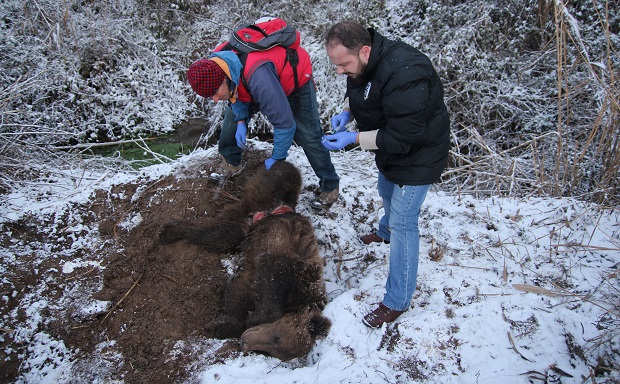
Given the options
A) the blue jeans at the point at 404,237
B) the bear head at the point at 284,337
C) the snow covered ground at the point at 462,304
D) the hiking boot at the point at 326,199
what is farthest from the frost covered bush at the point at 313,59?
the bear head at the point at 284,337

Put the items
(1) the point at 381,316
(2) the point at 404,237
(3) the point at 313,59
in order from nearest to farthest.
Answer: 1. (2) the point at 404,237
2. (1) the point at 381,316
3. (3) the point at 313,59

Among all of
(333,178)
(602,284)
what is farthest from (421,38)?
(602,284)

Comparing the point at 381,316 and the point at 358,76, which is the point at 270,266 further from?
the point at 358,76

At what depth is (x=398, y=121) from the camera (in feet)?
7.19

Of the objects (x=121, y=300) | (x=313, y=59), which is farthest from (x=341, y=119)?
(x=313, y=59)

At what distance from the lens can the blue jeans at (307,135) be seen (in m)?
3.65

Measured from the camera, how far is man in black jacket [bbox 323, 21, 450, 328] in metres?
2.16

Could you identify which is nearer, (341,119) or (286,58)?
(341,119)

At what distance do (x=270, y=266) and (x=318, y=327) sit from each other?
63 cm

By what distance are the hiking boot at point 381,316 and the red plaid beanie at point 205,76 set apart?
2194mm

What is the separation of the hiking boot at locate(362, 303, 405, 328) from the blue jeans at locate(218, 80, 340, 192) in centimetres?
172

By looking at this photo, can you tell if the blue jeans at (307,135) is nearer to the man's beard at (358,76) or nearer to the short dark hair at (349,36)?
the man's beard at (358,76)

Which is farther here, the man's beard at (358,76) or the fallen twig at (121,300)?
the fallen twig at (121,300)

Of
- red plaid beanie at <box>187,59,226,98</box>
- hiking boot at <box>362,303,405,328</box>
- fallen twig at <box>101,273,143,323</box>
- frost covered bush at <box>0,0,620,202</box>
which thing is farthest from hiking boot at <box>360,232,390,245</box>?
fallen twig at <box>101,273,143,323</box>
